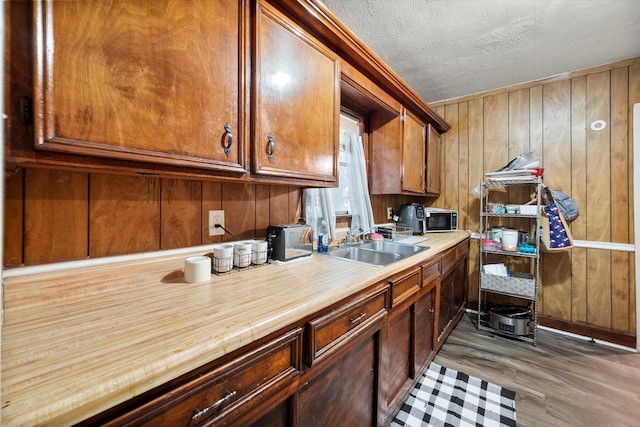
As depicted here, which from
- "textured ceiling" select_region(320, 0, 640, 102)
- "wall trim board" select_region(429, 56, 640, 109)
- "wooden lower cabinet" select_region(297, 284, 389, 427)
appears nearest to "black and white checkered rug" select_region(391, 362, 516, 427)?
"wooden lower cabinet" select_region(297, 284, 389, 427)

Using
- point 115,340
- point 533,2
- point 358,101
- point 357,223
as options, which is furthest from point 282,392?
point 533,2

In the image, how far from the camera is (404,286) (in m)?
1.37

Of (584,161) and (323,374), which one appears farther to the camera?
(584,161)

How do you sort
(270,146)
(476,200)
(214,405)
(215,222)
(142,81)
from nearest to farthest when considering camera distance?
(214,405), (142,81), (270,146), (215,222), (476,200)

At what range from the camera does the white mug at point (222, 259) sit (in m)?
1.03

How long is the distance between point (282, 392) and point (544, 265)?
2.95 m

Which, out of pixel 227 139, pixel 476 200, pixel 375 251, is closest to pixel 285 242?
pixel 227 139

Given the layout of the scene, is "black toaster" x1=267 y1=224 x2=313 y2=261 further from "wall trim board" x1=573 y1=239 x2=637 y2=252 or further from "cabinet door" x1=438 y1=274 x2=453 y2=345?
"wall trim board" x1=573 y1=239 x2=637 y2=252

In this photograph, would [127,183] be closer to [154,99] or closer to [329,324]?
[154,99]

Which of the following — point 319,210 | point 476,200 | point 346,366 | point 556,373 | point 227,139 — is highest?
point 227,139

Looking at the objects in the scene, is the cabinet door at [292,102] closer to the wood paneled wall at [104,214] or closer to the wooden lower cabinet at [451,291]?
the wood paneled wall at [104,214]

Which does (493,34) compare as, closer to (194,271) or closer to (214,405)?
(194,271)

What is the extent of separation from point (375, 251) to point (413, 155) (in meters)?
1.11

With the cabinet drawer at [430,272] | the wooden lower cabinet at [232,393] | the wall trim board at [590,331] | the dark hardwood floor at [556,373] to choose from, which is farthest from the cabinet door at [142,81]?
the wall trim board at [590,331]
